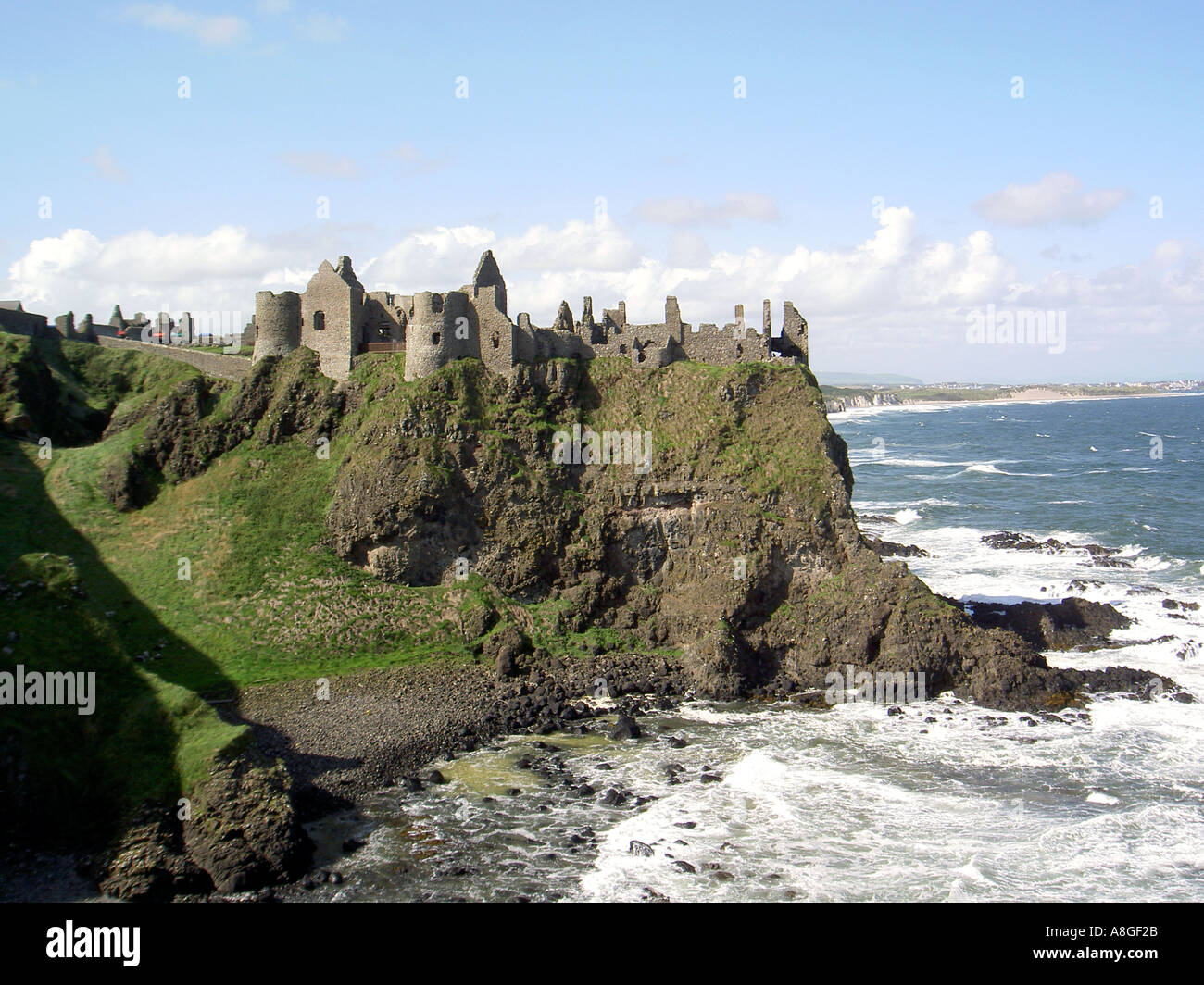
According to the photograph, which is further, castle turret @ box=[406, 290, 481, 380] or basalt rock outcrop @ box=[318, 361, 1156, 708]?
castle turret @ box=[406, 290, 481, 380]

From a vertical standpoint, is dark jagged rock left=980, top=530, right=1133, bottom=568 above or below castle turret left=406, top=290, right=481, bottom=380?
below

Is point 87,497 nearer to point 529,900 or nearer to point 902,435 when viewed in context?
point 529,900

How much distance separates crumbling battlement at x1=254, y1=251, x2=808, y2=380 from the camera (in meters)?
51.9

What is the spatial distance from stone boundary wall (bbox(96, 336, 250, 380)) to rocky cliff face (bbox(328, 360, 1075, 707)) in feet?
36.0

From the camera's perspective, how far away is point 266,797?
102ft

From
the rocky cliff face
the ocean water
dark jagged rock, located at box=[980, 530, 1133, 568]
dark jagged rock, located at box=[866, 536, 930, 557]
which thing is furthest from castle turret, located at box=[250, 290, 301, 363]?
dark jagged rock, located at box=[980, 530, 1133, 568]

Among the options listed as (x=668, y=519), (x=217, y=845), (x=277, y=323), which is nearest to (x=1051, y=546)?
(x=668, y=519)

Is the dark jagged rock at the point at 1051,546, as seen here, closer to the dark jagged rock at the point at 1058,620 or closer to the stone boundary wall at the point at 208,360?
the dark jagged rock at the point at 1058,620

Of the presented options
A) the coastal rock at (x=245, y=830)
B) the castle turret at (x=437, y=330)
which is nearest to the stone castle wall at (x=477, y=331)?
the castle turret at (x=437, y=330)

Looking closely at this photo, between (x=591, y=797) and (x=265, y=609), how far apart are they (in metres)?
20.5

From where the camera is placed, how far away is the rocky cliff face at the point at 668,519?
1825 inches

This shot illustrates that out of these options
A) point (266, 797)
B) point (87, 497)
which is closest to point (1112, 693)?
point (266, 797)

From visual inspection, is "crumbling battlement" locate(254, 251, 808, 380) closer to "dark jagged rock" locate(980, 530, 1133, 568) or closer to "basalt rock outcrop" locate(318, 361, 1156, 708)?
"basalt rock outcrop" locate(318, 361, 1156, 708)

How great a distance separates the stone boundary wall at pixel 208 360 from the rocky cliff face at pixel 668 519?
1097 centimetres
